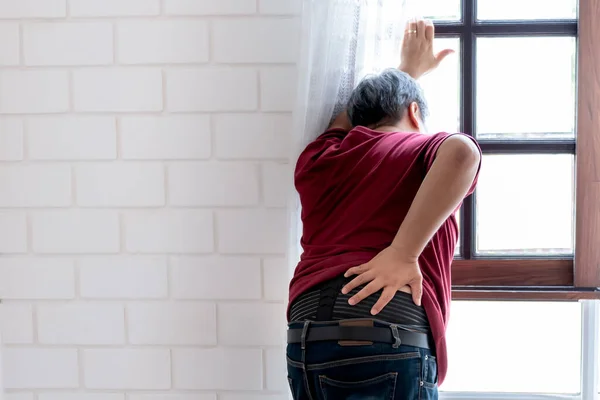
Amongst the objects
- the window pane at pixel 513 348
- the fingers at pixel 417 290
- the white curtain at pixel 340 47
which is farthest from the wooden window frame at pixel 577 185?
the fingers at pixel 417 290

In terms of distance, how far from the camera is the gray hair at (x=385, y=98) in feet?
4.26

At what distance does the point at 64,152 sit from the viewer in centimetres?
154

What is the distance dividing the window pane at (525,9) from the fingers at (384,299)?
79cm

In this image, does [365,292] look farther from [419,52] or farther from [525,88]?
[525,88]

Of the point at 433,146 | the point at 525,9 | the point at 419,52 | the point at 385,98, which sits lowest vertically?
the point at 433,146

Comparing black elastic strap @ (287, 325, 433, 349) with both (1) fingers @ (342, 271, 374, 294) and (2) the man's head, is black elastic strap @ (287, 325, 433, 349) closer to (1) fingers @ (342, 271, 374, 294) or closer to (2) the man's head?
(1) fingers @ (342, 271, 374, 294)

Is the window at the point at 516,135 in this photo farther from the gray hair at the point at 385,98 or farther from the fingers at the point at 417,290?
the fingers at the point at 417,290

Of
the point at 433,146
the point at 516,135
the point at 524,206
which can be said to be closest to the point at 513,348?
the point at 524,206

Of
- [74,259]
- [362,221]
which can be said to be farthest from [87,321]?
[362,221]

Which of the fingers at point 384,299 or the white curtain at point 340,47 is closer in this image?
the fingers at point 384,299

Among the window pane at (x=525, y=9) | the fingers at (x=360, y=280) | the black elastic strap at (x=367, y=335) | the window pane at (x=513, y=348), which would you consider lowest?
the window pane at (x=513, y=348)

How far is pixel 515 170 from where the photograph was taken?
63.7 inches

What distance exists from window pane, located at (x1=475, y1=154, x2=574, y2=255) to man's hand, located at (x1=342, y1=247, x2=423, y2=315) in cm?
53

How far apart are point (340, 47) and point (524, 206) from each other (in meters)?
0.65
